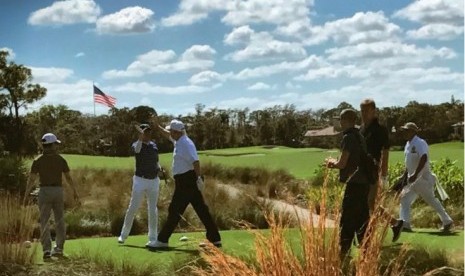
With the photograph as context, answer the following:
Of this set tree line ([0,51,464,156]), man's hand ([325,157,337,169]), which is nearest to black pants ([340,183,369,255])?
man's hand ([325,157,337,169])

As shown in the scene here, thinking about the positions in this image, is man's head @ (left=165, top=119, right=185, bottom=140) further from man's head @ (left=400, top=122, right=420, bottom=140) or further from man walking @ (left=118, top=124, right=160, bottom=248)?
man's head @ (left=400, top=122, right=420, bottom=140)

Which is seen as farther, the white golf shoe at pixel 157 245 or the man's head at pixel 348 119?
the white golf shoe at pixel 157 245

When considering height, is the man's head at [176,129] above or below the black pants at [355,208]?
above

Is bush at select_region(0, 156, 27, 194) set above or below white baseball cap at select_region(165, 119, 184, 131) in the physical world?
below

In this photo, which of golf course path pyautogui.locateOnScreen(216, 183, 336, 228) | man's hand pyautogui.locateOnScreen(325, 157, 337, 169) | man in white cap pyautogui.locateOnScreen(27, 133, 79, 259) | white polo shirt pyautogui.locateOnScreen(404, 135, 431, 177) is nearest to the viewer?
golf course path pyautogui.locateOnScreen(216, 183, 336, 228)

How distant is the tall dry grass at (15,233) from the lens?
19.3ft

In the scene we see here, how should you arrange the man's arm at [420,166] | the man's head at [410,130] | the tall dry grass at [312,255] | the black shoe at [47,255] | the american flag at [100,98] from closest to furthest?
the tall dry grass at [312,255], the black shoe at [47,255], the man's arm at [420,166], the man's head at [410,130], the american flag at [100,98]

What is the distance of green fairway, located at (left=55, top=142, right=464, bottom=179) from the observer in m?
21.8

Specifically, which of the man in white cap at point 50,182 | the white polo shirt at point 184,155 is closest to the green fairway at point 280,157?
the white polo shirt at point 184,155

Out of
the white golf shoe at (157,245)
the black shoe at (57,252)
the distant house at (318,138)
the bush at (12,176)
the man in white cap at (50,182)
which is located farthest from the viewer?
the distant house at (318,138)

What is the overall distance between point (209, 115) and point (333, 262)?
24.2m

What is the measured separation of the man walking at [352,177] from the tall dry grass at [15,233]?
8.06ft

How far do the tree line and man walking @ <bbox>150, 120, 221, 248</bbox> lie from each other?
32.7 feet

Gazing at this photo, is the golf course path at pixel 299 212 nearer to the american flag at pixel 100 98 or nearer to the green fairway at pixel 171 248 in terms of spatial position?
the green fairway at pixel 171 248
